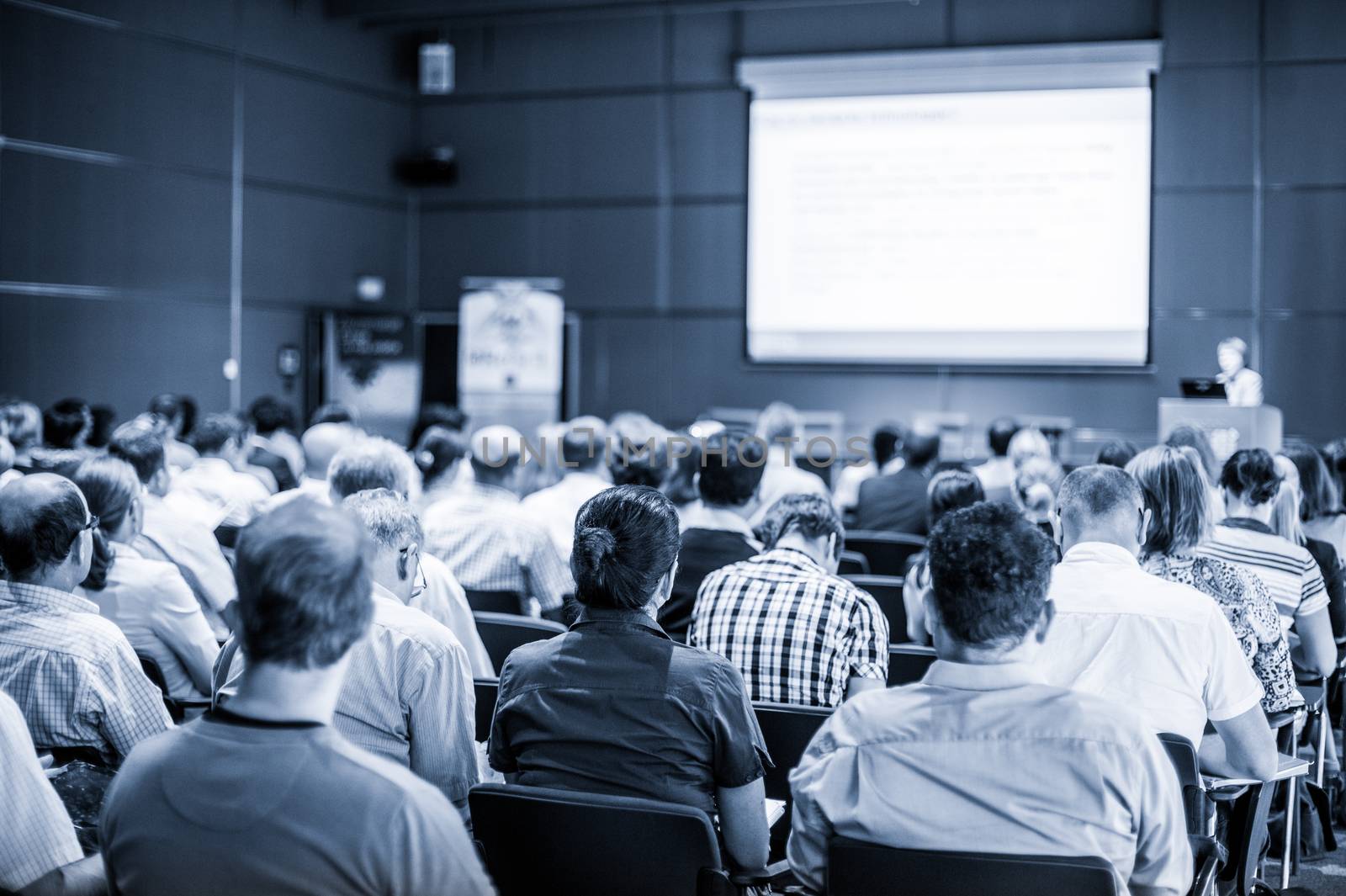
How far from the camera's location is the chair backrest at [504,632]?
370cm

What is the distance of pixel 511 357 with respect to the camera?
11.1 m

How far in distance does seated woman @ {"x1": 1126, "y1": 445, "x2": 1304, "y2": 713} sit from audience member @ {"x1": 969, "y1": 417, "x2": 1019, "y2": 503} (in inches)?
152

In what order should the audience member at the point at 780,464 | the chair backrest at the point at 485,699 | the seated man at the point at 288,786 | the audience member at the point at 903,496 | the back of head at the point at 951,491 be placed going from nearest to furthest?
1. the seated man at the point at 288,786
2. the chair backrest at the point at 485,699
3. the back of head at the point at 951,491
4. the audience member at the point at 780,464
5. the audience member at the point at 903,496

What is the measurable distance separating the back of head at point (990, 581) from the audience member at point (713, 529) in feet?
6.48

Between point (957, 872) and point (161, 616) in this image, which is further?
point (161, 616)

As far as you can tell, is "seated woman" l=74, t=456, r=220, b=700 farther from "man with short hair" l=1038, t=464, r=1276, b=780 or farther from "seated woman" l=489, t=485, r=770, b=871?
"man with short hair" l=1038, t=464, r=1276, b=780

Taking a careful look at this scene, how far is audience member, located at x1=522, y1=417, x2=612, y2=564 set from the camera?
547 cm

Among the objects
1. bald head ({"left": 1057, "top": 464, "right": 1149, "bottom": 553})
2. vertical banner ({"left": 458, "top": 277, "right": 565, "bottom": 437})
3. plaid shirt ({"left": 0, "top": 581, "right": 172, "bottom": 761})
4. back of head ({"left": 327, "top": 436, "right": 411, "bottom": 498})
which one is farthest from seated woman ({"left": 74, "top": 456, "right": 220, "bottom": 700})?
vertical banner ({"left": 458, "top": 277, "right": 565, "bottom": 437})

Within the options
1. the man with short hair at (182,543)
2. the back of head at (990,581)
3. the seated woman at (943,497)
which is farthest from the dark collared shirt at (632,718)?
the seated woman at (943,497)

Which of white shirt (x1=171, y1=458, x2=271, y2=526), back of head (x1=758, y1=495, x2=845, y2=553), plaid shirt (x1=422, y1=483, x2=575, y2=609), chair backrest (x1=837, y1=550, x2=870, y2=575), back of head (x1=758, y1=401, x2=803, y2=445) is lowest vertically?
chair backrest (x1=837, y1=550, x2=870, y2=575)

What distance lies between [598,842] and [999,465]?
5715 millimetres

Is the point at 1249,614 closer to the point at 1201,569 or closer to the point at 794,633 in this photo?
the point at 1201,569

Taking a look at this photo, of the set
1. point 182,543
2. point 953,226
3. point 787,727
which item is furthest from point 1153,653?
point 953,226

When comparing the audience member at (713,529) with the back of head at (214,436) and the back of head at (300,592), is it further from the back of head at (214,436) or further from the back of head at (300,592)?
the back of head at (214,436)
